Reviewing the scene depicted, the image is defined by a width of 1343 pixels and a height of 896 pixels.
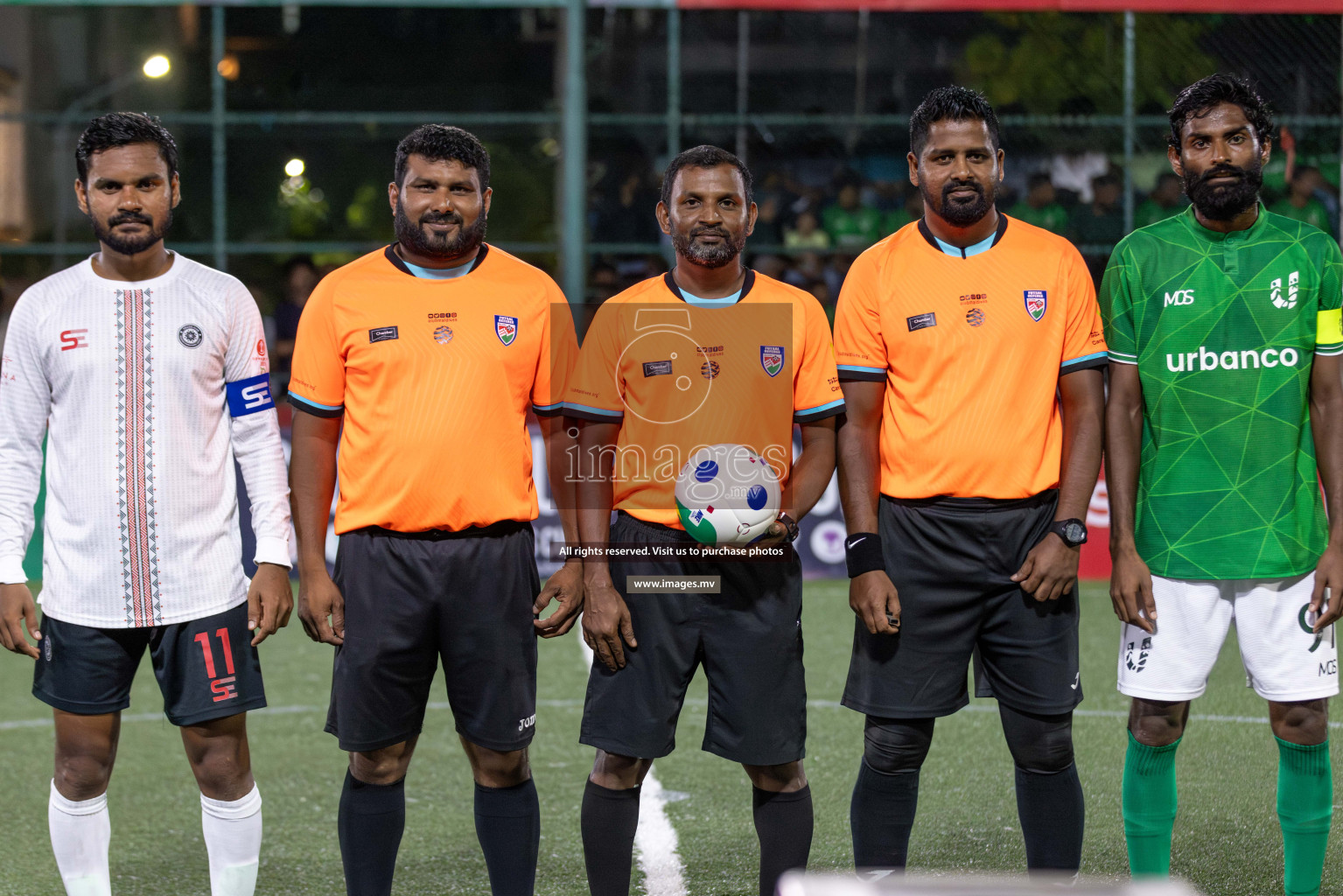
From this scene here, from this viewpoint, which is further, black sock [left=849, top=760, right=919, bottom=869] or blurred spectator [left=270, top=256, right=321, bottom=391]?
blurred spectator [left=270, top=256, right=321, bottom=391]

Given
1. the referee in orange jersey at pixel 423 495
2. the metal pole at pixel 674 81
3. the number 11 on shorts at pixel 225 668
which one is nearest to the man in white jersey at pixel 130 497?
the number 11 on shorts at pixel 225 668

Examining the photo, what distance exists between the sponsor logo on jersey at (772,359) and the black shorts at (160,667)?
1420 millimetres

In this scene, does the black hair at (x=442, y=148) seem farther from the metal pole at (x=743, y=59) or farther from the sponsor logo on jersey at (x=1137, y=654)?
the metal pole at (x=743, y=59)

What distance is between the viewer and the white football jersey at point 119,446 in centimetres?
336

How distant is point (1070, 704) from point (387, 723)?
1.64 m

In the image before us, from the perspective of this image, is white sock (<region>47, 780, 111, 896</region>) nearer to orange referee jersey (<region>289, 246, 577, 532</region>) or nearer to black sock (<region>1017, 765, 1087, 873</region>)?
orange referee jersey (<region>289, 246, 577, 532</region>)

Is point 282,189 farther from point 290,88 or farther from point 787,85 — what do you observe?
point 787,85

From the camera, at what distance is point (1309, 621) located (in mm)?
3551

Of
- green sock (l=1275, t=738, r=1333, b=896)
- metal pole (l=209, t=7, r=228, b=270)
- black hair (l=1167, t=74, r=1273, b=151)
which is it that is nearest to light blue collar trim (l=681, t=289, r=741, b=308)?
black hair (l=1167, t=74, r=1273, b=151)

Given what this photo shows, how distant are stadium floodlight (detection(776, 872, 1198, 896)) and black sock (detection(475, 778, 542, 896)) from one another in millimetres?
1754

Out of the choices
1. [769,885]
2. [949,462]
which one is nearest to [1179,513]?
[949,462]

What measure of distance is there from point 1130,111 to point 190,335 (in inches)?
427

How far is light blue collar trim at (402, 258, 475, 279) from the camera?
3455 mm

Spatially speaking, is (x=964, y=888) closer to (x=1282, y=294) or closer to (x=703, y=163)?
(x=703, y=163)
